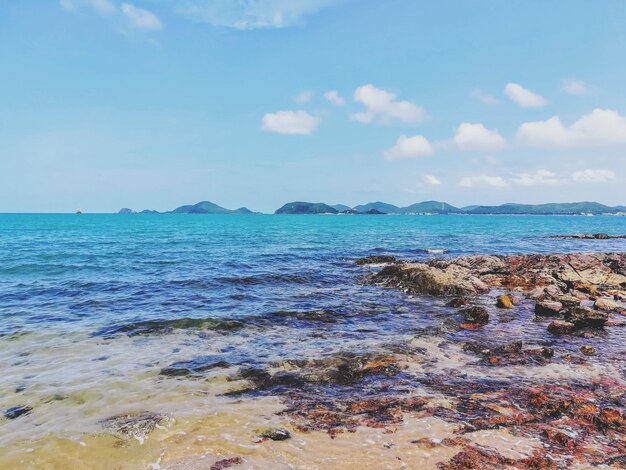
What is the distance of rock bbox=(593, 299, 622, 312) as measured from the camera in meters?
20.2

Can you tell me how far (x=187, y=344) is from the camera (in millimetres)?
15023

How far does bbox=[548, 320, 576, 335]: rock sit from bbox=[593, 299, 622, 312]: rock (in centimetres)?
528

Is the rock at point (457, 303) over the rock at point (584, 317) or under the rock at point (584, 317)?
under

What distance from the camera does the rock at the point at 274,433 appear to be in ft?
27.1

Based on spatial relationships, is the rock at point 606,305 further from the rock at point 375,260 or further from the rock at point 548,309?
the rock at point 375,260

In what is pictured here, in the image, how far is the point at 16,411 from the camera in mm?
9719

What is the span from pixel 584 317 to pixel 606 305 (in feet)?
15.2

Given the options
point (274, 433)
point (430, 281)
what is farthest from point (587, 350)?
point (430, 281)

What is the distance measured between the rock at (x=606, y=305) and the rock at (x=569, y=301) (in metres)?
0.85

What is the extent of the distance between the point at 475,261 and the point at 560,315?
15.1 meters

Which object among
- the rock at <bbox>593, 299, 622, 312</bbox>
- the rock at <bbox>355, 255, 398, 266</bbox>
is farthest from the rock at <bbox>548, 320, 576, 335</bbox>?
the rock at <bbox>355, 255, 398, 266</bbox>

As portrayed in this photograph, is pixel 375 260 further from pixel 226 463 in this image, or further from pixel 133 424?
pixel 226 463

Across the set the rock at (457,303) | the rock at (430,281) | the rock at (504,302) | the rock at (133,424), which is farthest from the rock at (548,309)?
the rock at (133,424)

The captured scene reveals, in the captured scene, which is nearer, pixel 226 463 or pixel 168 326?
pixel 226 463
